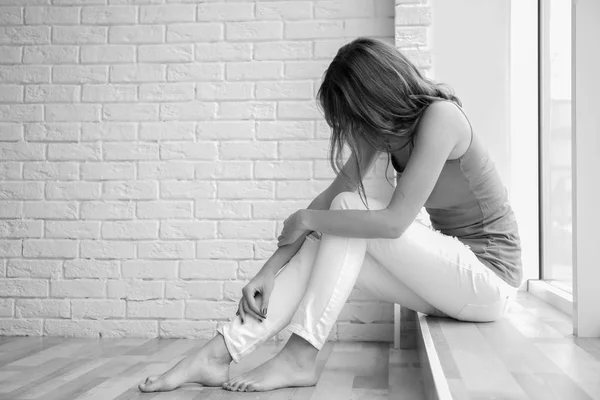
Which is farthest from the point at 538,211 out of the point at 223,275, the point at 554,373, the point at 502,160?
the point at 554,373

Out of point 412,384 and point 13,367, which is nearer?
point 412,384

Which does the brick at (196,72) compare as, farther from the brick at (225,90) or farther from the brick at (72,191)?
the brick at (72,191)

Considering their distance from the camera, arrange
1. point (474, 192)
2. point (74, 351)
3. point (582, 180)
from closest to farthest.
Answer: point (582, 180) → point (474, 192) → point (74, 351)

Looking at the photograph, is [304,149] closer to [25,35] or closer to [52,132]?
[52,132]

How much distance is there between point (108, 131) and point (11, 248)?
71 cm

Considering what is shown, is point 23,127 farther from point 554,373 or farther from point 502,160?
point 554,373

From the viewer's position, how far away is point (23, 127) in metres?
3.28

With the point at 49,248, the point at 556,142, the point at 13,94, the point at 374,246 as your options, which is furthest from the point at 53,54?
the point at 556,142

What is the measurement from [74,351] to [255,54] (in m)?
1.47

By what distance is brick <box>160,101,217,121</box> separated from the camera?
317 cm

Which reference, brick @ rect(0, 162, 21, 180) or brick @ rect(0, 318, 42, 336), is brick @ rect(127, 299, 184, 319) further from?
brick @ rect(0, 162, 21, 180)

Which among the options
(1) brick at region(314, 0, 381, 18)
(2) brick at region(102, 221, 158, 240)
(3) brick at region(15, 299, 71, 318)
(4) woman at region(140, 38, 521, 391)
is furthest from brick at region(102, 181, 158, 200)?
(4) woman at region(140, 38, 521, 391)

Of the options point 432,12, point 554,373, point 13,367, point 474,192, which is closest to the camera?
point 554,373

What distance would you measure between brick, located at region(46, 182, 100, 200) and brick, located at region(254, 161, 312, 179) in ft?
2.49
